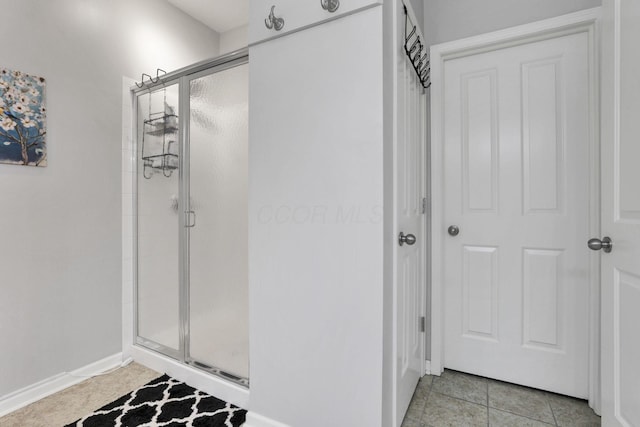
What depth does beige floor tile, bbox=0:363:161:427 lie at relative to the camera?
1616 millimetres

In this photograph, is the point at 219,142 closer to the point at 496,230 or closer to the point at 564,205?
the point at 496,230

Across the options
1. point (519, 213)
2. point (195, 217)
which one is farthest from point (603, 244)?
point (195, 217)

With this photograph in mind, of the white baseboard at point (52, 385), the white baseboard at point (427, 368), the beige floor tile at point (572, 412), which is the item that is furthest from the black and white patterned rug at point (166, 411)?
the beige floor tile at point (572, 412)

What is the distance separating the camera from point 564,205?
168cm

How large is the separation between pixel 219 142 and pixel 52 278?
136cm

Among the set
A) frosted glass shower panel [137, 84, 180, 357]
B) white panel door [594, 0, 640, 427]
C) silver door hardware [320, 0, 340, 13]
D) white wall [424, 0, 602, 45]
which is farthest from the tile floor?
white wall [424, 0, 602, 45]

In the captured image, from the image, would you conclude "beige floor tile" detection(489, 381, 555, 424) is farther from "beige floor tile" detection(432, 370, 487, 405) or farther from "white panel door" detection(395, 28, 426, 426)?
"white panel door" detection(395, 28, 426, 426)

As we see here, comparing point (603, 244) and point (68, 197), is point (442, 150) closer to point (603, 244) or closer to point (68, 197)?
point (603, 244)

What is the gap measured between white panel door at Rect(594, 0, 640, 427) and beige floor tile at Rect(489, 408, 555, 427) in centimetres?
33

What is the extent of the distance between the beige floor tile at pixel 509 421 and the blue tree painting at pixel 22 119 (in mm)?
2928

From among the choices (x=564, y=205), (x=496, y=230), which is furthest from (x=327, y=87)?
(x=564, y=205)

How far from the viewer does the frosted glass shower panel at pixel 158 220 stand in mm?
2111

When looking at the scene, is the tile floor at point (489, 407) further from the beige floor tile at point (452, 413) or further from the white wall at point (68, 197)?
the white wall at point (68, 197)

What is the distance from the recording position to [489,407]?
163cm
